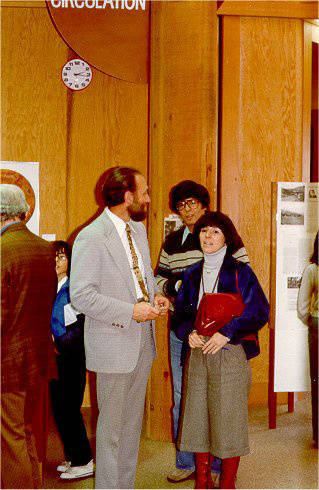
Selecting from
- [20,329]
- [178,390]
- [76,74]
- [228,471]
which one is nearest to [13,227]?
[20,329]

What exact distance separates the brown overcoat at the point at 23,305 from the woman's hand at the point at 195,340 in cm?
68

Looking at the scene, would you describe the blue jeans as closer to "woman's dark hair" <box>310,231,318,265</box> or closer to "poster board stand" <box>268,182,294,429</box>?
"poster board stand" <box>268,182,294,429</box>

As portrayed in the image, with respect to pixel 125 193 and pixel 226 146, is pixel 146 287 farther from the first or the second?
pixel 226 146

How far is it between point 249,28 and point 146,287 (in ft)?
8.64

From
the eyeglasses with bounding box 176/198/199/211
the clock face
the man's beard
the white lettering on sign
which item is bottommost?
the man's beard

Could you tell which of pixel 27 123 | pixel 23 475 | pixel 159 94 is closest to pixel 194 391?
pixel 23 475

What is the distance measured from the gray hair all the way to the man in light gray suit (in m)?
0.31

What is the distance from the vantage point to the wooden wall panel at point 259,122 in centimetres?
448

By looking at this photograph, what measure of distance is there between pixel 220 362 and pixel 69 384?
1.05 meters

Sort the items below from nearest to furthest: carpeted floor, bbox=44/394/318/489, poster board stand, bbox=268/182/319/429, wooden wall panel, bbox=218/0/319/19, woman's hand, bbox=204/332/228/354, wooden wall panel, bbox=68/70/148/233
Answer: woman's hand, bbox=204/332/228/354 → carpeted floor, bbox=44/394/318/489 → poster board stand, bbox=268/182/319/429 → wooden wall panel, bbox=218/0/319/19 → wooden wall panel, bbox=68/70/148/233

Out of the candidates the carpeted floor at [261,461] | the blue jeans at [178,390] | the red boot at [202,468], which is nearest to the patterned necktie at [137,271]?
the blue jeans at [178,390]

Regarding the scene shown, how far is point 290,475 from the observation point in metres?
3.31

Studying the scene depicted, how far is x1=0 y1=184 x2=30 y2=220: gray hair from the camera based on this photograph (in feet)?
8.57

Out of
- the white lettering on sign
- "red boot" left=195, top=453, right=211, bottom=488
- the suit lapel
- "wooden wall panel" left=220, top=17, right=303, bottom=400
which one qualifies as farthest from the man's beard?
"wooden wall panel" left=220, top=17, right=303, bottom=400
